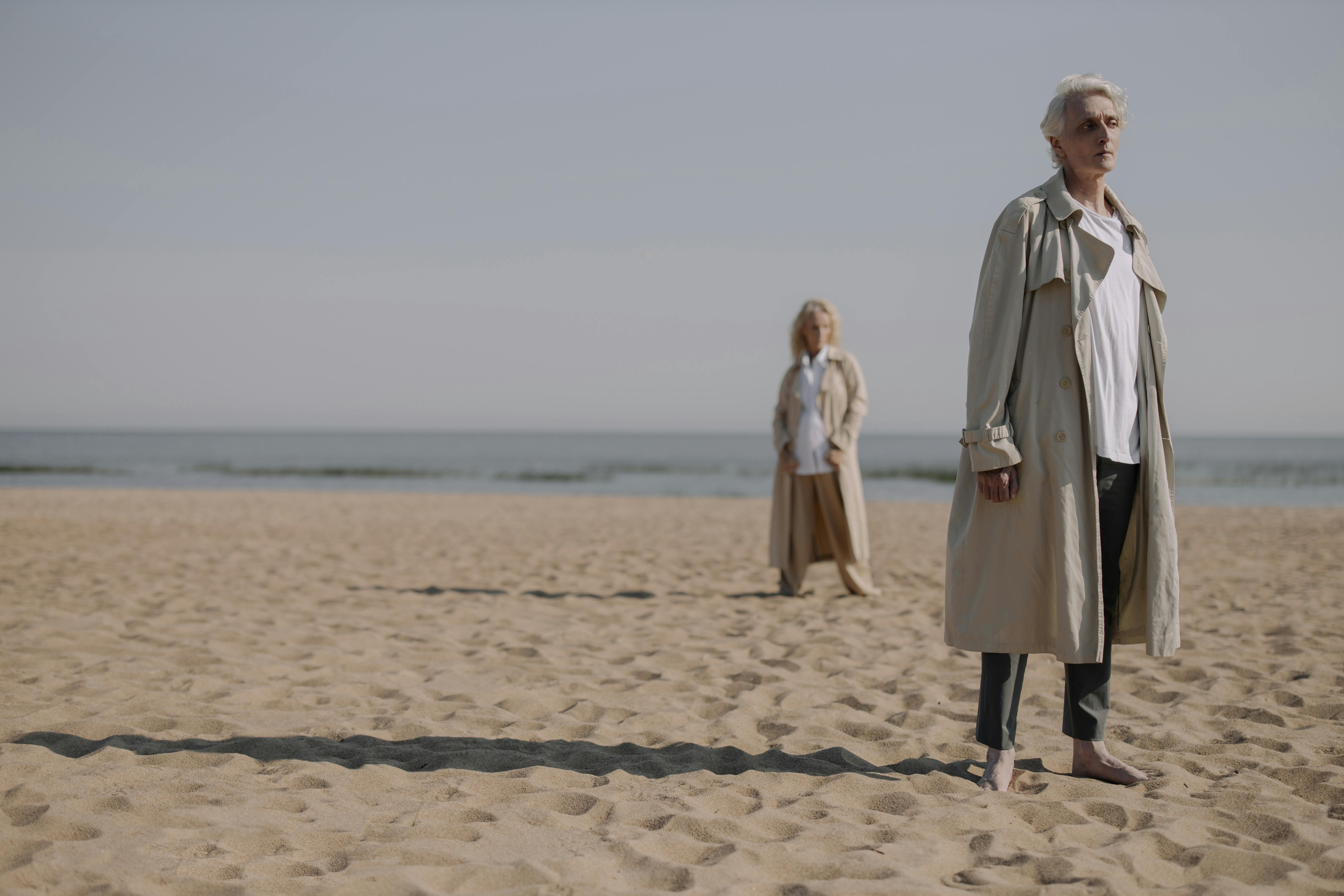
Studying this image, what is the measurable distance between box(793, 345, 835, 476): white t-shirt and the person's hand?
13.1 feet

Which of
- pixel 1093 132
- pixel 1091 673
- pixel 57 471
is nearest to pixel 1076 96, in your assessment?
pixel 1093 132

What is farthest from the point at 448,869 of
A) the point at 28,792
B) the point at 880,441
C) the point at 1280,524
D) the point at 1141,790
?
the point at 880,441

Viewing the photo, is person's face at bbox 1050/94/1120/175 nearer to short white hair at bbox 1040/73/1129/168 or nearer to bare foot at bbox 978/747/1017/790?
short white hair at bbox 1040/73/1129/168

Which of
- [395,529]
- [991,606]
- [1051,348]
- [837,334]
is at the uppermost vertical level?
[837,334]

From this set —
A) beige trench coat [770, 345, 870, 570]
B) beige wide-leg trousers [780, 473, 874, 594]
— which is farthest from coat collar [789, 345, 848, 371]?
beige wide-leg trousers [780, 473, 874, 594]

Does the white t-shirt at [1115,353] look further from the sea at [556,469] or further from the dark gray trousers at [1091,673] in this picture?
the sea at [556,469]

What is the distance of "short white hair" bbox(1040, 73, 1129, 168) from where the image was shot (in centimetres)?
276

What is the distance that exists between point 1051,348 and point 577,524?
10.8 metres

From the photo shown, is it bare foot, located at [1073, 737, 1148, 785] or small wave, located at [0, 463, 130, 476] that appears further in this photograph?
small wave, located at [0, 463, 130, 476]

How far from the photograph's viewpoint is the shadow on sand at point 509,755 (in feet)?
10.0

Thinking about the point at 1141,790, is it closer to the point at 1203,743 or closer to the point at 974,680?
the point at 1203,743

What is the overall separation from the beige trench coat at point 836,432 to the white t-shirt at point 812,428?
3 centimetres

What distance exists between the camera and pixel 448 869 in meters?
2.25

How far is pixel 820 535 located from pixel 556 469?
34532 mm
